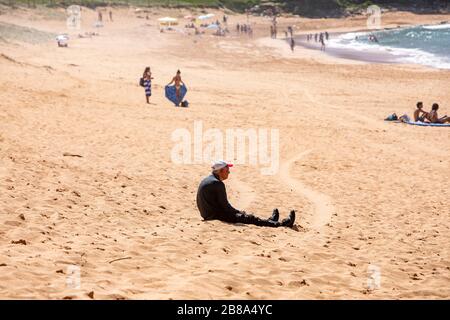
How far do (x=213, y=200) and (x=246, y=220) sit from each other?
2.12ft

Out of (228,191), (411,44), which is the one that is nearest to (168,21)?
(411,44)

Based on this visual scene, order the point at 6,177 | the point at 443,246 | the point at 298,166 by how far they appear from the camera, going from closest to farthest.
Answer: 1. the point at 443,246
2. the point at 6,177
3. the point at 298,166

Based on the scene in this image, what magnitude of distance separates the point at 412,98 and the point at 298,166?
1497 centimetres

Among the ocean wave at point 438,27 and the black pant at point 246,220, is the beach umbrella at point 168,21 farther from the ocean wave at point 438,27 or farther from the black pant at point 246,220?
the black pant at point 246,220

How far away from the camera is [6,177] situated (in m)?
10.4

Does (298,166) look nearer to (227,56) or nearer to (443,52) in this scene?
(227,56)

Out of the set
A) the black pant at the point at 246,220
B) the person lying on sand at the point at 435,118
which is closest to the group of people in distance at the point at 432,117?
the person lying on sand at the point at 435,118

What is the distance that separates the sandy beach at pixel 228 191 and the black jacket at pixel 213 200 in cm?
26

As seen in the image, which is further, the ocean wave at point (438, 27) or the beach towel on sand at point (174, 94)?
the ocean wave at point (438, 27)

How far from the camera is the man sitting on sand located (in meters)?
8.95

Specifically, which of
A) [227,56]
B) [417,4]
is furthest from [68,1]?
[417,4]

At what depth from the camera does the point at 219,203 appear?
900 centimetres

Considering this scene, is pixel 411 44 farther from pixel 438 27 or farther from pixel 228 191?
pixel 228 191

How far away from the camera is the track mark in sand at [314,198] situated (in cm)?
1033
